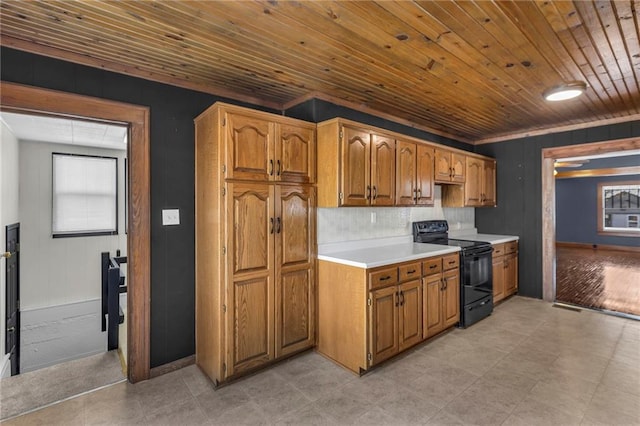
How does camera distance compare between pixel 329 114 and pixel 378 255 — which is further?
pixel 329 114

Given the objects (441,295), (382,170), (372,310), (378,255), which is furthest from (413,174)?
(372,310)

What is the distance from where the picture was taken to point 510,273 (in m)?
4.66

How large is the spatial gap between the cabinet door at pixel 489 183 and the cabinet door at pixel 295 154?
10.7 ft

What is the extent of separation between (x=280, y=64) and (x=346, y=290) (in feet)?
6.44

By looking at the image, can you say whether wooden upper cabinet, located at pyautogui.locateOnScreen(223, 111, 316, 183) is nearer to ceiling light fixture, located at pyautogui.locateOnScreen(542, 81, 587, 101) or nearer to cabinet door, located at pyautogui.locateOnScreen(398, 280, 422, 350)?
cabinet door, located at pyautogui.locateOnScreen(398, 280, 422, 350)

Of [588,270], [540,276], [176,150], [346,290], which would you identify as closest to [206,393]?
[346,290]

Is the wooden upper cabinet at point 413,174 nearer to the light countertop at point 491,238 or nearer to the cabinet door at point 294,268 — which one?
the cabinet door at point 294,268

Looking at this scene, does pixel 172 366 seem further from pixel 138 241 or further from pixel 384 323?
pixel 384 323

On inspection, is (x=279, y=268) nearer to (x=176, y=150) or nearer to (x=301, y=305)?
(x=301, y=305)

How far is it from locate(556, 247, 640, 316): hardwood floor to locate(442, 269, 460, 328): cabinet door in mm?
2317

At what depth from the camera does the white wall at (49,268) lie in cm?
441

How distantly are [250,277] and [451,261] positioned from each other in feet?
7.19

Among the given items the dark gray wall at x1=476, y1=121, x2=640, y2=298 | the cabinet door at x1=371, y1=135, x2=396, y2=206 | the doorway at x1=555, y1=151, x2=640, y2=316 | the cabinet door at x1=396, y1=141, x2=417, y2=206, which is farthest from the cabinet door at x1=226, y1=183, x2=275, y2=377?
the doorway at x1=555, y1=151, x2=640, y2=316

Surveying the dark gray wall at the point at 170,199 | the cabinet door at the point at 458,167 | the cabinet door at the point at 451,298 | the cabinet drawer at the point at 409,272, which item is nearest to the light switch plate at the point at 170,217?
the dark gray wall at the point at 170,199
